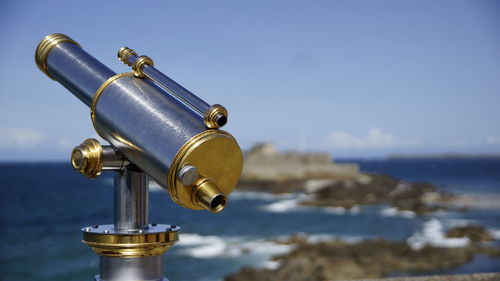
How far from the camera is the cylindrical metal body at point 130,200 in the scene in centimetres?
172

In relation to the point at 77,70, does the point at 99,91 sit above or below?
below

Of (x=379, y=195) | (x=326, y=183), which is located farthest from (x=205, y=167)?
(x=326, y=183)

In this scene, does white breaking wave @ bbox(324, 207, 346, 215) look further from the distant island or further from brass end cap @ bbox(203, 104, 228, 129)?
brass end cap @ bbox(203, 104, 228, 129)

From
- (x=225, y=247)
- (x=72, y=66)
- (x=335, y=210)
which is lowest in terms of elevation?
(x=72, y=66)

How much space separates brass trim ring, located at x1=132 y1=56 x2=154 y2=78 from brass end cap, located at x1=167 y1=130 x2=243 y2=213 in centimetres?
45

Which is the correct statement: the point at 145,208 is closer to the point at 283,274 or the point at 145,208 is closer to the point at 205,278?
the point at 283,274

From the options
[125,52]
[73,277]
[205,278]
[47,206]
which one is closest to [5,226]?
[47,206]

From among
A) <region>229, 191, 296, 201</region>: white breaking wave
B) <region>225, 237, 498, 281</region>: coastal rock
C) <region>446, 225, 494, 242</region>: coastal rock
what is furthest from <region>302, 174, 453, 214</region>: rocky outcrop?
<region>225, 237, 498, 281</region>: coastal rock

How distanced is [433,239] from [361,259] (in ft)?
23.3

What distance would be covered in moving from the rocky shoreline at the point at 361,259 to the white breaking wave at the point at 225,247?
3.12ft

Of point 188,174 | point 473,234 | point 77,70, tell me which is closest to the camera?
point 188,174

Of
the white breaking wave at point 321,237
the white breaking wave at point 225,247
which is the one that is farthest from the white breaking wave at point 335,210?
the white breaking wave at point 225,247

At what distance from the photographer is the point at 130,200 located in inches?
67.9

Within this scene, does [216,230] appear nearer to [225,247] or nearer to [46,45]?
[225,247]
